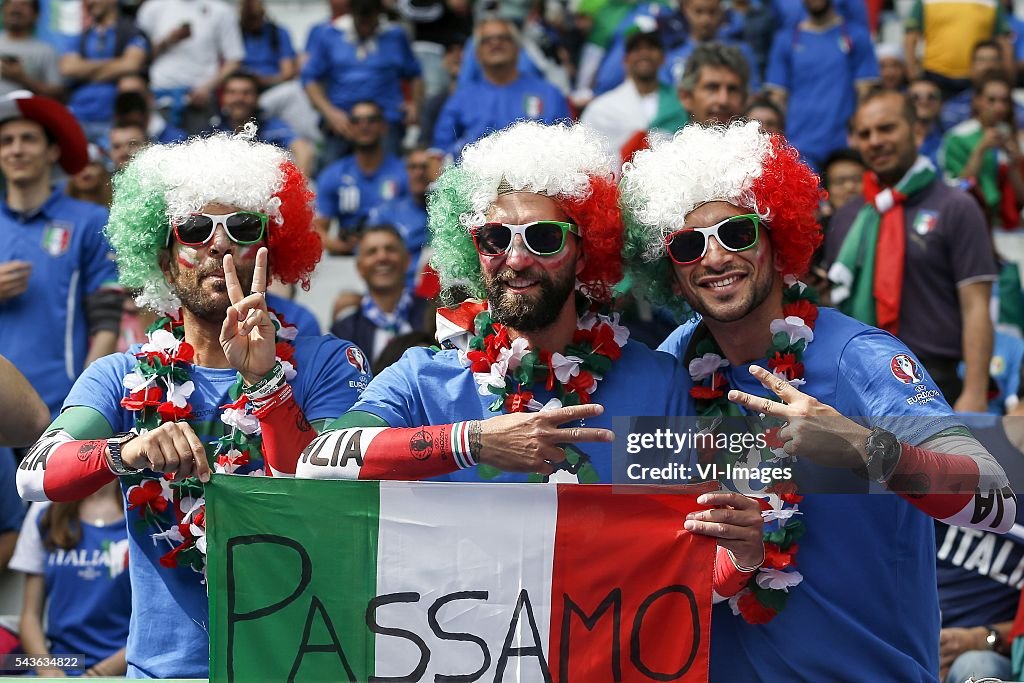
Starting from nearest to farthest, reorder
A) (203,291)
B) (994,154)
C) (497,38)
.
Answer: (203,291)
(497,38)
(994,154)

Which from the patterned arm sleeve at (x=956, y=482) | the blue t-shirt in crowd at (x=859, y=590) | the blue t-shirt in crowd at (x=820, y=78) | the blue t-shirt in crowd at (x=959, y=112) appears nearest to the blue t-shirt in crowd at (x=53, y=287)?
the blue t-shirt in crowd at (x=859, y=590)

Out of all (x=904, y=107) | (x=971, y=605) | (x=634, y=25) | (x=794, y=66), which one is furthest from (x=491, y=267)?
(x=794, y=66)

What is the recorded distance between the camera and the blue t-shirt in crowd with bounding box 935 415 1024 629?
19.5 ft

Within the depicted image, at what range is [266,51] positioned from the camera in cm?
1357

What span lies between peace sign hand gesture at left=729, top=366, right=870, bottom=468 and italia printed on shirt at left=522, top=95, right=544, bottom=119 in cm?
721

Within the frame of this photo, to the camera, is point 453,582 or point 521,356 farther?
point 521,356

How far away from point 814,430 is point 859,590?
Answer: 64 cm

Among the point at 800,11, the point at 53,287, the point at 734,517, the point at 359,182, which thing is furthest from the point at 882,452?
the point at 800,11

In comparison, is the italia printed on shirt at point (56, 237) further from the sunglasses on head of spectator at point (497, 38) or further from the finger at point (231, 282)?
the sunglasses on head of spectator at point (497, 38)

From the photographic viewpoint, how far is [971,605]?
5996 mm

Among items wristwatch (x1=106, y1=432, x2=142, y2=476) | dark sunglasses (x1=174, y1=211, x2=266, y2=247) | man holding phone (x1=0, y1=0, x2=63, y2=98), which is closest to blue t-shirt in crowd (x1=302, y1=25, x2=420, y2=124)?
man holding phone (x1=0, y1=0, x2=63, y2=98)

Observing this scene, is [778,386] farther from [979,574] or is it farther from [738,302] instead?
[979,574]

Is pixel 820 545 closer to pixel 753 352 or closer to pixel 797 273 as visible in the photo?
pixel 753 352

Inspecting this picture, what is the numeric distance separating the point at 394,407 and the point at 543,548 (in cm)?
69
